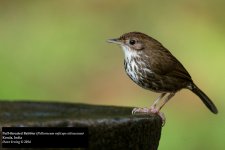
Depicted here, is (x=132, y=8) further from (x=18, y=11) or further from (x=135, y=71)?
(x=135, y=71)

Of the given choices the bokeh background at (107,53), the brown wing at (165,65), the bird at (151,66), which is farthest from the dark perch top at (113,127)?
the bokeh background at (107,53)

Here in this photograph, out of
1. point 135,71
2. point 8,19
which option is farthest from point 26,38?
point 135,71

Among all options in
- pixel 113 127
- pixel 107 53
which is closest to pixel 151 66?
pixel 113 127

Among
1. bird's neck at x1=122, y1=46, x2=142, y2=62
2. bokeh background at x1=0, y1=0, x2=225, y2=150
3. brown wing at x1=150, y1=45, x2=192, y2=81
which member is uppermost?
bird's neck at x1=122, y1=46, x2=142, y2=62

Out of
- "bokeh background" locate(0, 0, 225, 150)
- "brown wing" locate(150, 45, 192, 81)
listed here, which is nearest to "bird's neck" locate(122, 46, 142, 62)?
"brown wing" locate(150, 45, 192, 81)

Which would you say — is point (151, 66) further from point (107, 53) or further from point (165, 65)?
point (107, 53)

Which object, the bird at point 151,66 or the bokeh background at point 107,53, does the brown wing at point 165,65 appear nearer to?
the bird at point 151,66

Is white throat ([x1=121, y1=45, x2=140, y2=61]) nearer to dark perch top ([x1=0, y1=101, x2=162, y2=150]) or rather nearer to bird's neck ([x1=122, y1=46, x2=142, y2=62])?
bird's neck ([x1=122, y1=46, x2=142, y2=62])
